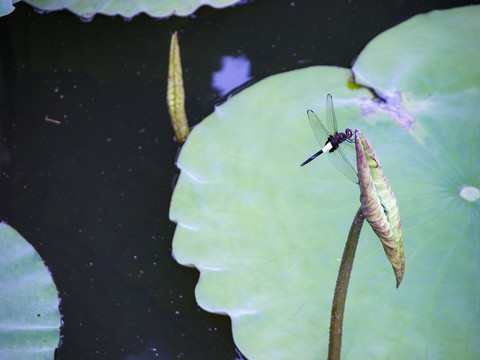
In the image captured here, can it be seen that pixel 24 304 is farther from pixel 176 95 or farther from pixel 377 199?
pixel 377 199

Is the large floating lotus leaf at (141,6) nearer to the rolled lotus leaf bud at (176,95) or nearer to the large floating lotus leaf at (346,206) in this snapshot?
the rolled lotus leaf bud at (176,95)

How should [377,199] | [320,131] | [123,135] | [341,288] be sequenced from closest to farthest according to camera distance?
[377,199], [341,288], [320,131], [123,135]

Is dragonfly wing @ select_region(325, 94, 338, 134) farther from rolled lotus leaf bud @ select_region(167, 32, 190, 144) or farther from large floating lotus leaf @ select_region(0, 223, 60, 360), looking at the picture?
large floating lotus leaf @ select_region(0, 223, 60, 360)

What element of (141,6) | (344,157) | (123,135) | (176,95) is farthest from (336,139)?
(141,6)

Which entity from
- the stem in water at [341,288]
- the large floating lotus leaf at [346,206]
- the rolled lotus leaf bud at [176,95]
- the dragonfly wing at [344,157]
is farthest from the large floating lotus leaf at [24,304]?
the dragonfly wing at [344,157]

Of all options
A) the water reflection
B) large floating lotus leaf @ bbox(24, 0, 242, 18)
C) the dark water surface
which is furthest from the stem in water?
large floating lotus leaf @ bbox(24, 0, 242, 18)

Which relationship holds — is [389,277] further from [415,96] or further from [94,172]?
[94,172]

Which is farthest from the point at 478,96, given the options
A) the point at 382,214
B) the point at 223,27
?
the point at 223,27
